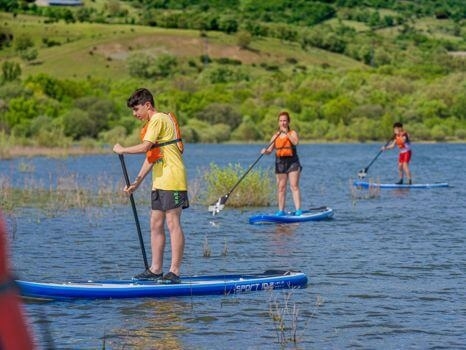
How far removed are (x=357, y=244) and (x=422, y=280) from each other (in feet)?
12.7

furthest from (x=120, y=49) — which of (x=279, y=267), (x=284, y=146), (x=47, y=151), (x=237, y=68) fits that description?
(x=279, y=267)

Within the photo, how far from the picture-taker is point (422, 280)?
12.6 meters

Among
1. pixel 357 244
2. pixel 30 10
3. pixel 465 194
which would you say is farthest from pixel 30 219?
pixel 30 10

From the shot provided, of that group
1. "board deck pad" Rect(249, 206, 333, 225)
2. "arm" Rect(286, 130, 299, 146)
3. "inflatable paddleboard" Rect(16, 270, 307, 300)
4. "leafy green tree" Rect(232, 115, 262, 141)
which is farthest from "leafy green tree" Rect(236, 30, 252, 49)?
"inflatable paddleboard" Rect(16, 270, 307, 300)

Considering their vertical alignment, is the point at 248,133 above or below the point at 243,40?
below

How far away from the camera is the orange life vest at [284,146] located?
60.4ft

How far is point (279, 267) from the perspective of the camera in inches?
546

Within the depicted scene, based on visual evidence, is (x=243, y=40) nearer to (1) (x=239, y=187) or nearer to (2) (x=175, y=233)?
(1) (x=239, y=187)

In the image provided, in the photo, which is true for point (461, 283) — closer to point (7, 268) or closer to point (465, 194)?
point (7, 268)

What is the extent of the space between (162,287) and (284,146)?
25.6 ft

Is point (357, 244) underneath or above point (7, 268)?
underneath

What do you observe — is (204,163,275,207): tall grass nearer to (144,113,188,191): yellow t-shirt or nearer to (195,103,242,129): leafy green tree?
(144,113,188,191): yellow t-shirt

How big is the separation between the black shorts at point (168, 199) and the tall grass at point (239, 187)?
12036mm

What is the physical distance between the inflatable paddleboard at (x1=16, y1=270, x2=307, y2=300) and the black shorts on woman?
6.87 m
